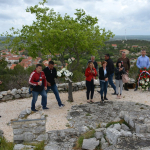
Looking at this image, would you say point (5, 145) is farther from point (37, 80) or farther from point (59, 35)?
point (59, 35)

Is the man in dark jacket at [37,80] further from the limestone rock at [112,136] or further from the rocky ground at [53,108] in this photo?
the limestone rock at [112,136]

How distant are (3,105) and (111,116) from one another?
4917mm

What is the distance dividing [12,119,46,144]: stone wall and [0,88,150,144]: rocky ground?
67cm

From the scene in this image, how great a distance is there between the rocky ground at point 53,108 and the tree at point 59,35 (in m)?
2.20

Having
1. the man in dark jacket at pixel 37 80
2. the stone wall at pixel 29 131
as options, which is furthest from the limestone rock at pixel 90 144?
the man in dark jacket at pixel 37 80

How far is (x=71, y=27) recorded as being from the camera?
266 inches

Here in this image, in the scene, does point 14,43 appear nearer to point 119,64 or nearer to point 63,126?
point 63,126

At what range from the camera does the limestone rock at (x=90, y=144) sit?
377 cm

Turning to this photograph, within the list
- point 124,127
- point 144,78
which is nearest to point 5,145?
point 124,127

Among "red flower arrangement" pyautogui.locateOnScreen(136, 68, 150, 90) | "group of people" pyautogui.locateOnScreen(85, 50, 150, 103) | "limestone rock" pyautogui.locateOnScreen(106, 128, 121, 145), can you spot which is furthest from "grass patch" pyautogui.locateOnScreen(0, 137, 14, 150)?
"red flower arrangement" pyautogui.locateOnScreen(136, 68, 150, 90)

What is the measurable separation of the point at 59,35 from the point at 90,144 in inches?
173

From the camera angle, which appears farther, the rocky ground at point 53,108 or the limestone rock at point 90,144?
the rocky ground at point 53,108

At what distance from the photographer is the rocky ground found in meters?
5.67

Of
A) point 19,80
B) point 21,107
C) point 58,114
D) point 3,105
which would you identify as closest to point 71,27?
point 58,114
